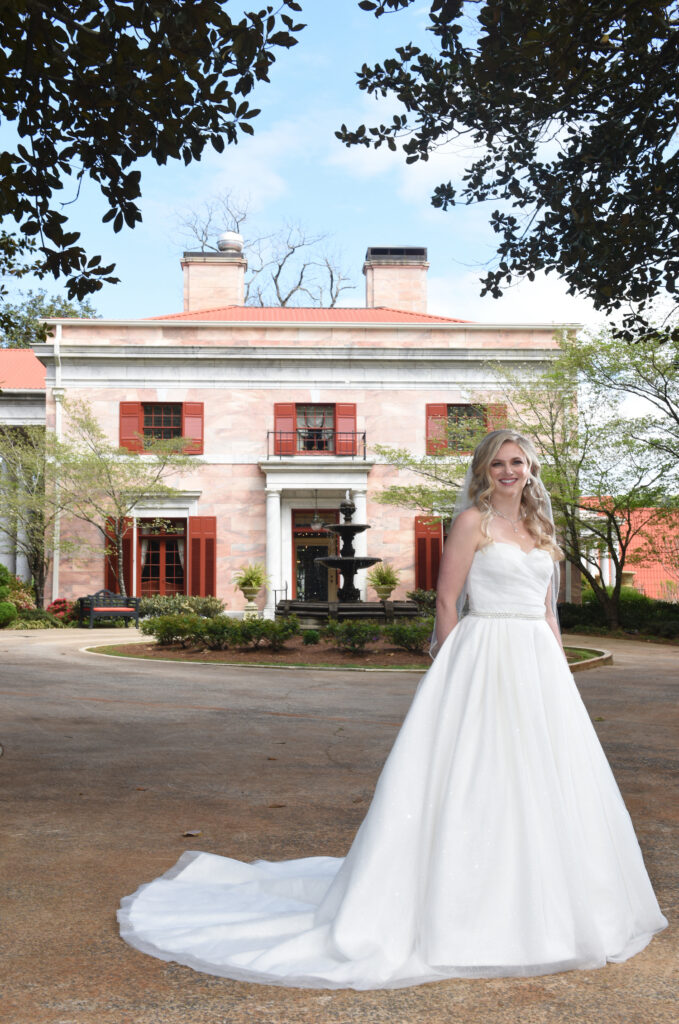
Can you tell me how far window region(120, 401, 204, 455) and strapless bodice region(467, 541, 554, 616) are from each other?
21.6m

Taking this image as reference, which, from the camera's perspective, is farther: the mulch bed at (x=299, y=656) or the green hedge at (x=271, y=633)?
the green hedge at (x=271, y=633)

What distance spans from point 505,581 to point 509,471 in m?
0.39

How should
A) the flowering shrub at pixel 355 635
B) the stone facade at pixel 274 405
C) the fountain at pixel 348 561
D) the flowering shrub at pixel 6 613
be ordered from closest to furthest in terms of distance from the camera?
1. the flowering shrub at pixel 355 635
2. the fountain at pixel 348 561
3. the flowering shrub at pixel 6 613
4. the stone facade at pixel 274 405

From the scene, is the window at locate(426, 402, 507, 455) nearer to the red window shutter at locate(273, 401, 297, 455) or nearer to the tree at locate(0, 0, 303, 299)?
Answer: the red window shutter at locate(273, 401, 297, 455)

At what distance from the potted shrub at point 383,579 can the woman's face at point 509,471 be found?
18.3 meters

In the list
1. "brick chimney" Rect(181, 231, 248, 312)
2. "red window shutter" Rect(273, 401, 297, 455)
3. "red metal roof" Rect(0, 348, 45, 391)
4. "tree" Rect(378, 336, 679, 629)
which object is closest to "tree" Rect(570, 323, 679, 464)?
"tree" Rect(378, 336, 679, 629)

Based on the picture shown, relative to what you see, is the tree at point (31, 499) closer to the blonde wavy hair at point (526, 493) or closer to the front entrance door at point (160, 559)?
the front entrance door at point (160, 559)

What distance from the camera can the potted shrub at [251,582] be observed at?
22.3 meters

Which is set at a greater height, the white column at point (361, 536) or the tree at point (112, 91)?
the tree at point (112, 91)

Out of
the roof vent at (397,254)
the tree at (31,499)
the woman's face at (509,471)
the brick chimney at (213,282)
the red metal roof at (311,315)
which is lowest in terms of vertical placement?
the woman's face at (509,471)

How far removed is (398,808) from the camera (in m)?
2.98

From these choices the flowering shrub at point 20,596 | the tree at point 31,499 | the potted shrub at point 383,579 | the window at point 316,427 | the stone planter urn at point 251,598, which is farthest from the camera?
the window at point 316,427

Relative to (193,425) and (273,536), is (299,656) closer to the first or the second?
(273,536)

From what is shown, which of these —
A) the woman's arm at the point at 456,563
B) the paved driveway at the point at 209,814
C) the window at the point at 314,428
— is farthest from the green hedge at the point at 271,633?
the window at the point at 314,428
